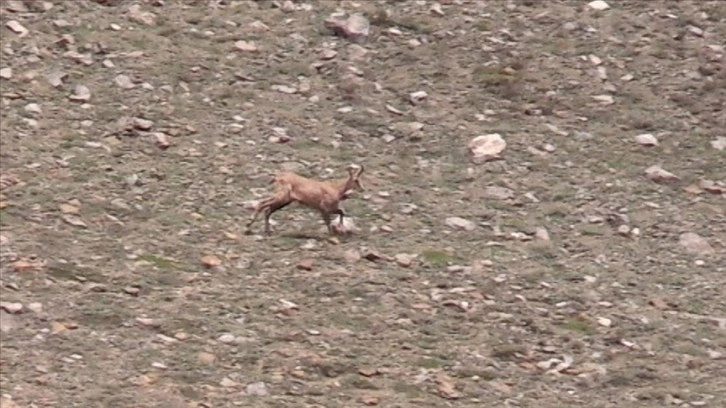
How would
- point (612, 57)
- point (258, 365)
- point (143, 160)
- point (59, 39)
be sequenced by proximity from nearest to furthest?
point (258, 365), point (143, 160), point (59, 39), point (612, 57)

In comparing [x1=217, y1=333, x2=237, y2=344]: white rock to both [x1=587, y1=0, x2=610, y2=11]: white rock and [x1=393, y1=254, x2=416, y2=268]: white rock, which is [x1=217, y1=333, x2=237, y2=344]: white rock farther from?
[x1=587, y1=0, x2=610, y2=11]: white rock

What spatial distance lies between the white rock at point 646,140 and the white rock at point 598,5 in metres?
1.09

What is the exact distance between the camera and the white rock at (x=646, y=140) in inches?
218

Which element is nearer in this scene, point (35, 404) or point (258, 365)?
point (35, 404)

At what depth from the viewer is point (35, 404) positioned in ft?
12.1

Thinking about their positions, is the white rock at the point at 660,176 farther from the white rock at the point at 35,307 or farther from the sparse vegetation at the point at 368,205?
the white rock at the point at 35,307

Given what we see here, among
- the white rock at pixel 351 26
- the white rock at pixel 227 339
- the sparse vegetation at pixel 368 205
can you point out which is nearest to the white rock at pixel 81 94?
the sparse vegetation at pixel 368 205

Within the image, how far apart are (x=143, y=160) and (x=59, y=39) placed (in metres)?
0.94

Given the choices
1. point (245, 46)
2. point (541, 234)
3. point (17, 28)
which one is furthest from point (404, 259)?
point (17, 28)

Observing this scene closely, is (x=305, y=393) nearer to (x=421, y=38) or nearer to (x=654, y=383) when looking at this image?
(x=654, y=383)

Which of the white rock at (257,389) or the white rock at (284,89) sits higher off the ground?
the white rock at (257,389)

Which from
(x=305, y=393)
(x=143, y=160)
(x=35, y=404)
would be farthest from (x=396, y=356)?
(x=143, y=160)

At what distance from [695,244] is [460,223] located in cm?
79

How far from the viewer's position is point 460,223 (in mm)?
4898
